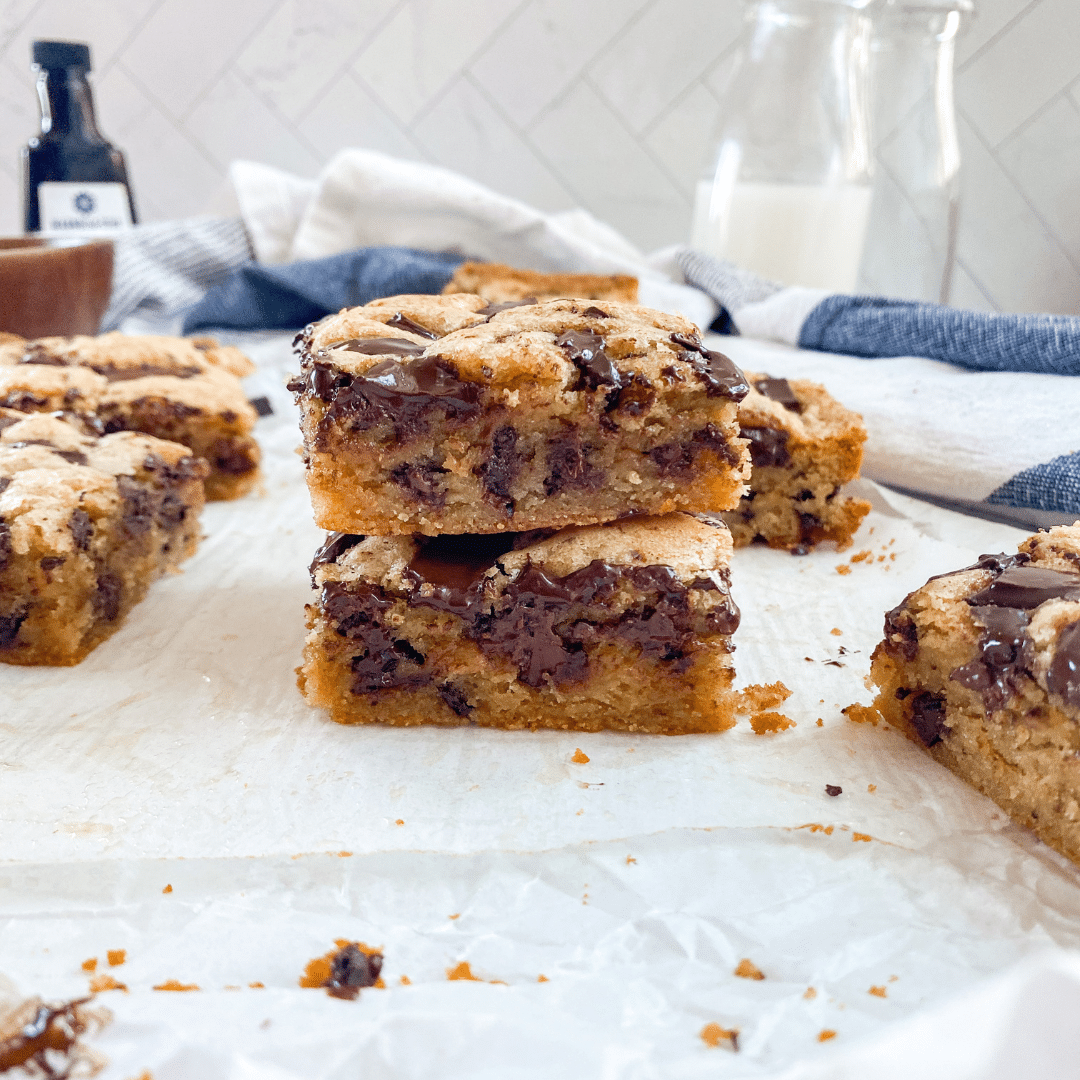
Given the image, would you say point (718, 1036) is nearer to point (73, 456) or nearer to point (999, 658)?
point (999, 658)

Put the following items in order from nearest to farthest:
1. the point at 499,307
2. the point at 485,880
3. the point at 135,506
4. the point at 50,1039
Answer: the point at 50,1039 → the point at 485,880 → the point at 499,307 → the point at 135,506

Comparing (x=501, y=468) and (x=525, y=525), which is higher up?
(x=501, y=468)

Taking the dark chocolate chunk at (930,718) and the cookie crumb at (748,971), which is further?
the dark chocolate chunk at (930,718)

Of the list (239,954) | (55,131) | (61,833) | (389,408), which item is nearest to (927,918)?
(239,954)

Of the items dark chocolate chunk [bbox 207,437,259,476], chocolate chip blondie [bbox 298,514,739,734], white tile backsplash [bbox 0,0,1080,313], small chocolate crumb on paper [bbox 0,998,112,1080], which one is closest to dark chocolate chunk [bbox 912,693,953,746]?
chocolate chip blondie [bbox 298,514,739,734]

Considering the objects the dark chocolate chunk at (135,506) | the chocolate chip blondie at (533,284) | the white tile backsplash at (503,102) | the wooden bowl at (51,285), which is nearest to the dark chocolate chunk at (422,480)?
the dark chocolate chunk at (135,506)

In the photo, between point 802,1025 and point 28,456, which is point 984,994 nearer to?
point 802,1025

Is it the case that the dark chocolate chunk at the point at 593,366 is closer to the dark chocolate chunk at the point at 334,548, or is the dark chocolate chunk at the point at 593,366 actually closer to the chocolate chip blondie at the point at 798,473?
the dark chocolate chunk at the point at 334,548

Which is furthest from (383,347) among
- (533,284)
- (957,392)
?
(533,284)
